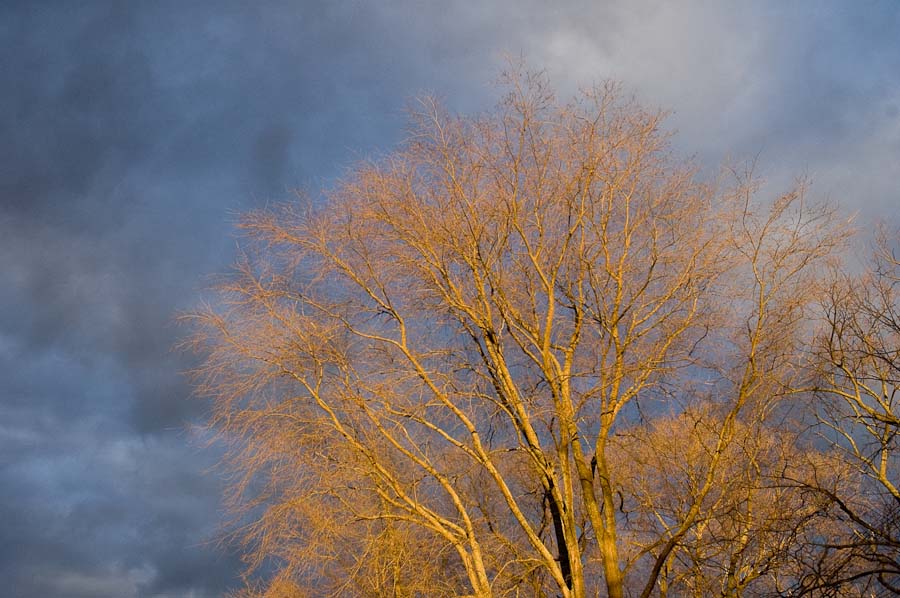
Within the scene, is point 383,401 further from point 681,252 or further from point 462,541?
point 681,252

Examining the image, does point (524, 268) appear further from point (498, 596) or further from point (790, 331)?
point (498, 596)

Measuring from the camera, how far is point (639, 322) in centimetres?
1144

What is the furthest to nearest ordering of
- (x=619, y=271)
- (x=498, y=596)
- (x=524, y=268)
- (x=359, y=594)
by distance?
(x=359, y=594) < (x=524, y=268) < (x=619, y=271) < (x=498, y=596)

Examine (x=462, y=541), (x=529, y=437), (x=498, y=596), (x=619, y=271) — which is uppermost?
(x=619, y=271)

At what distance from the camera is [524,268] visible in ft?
39.9

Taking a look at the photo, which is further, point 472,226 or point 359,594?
point 359,594

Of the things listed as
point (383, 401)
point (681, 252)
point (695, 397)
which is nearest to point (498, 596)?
point (383, 401)

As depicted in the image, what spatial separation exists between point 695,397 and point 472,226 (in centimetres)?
414

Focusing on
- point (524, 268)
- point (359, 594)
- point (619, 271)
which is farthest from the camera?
point (359, 594)

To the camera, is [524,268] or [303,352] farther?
[524,268]

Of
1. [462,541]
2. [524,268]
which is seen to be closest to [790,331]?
[524,268]

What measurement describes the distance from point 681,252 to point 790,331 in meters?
1.89

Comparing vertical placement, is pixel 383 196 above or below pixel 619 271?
above

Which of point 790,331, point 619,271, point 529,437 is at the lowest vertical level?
point 529,437
